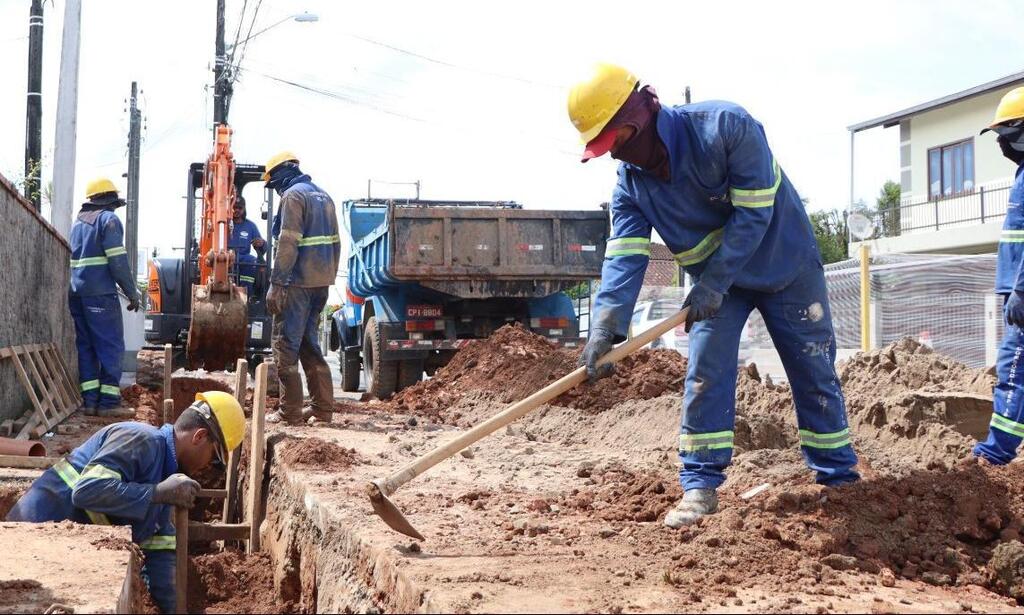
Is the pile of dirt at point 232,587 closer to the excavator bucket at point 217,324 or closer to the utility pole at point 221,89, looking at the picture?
the excavator bucket at point 217,324

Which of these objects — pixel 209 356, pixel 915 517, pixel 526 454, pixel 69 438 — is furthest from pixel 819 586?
pixel 209 356

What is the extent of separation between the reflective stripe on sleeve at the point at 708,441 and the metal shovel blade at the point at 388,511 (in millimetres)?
1202

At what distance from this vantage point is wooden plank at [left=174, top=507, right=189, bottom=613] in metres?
4.86

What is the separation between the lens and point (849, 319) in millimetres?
13617

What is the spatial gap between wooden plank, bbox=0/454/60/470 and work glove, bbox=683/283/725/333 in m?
4.23

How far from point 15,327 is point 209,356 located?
6.95 ft

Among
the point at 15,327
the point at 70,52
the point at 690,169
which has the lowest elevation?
the point at 15,327

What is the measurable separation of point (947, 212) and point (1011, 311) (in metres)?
20.9

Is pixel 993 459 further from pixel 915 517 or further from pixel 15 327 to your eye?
pixel 15 327

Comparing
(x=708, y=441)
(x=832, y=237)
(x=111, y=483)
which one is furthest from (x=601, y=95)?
(x=832, y=237)

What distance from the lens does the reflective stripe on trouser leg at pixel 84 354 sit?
9.16 metres

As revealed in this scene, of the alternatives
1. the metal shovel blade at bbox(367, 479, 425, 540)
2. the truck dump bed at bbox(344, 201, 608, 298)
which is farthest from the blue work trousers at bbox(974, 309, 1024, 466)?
the truck dump bed at bbox(344, 201, 608, 298)

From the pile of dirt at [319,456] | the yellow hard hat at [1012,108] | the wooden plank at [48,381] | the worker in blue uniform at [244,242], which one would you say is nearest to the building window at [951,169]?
the worker in blue uniform at [244,242]

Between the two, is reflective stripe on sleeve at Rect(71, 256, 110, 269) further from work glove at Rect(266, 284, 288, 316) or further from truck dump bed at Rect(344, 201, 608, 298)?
truck dump bed at Rect(344, 201, 608, 298)
